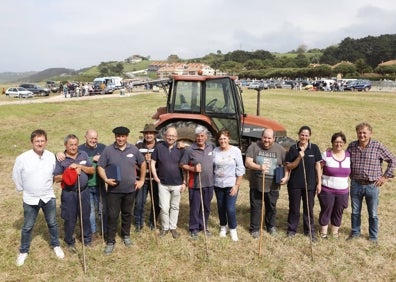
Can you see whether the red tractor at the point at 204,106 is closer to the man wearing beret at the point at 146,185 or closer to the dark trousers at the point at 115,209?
the man wearing beret at the point at 146,185

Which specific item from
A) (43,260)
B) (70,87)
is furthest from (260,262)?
(70,87)

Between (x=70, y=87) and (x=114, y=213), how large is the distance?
102 feet

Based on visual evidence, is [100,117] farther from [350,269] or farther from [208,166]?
[350,269]

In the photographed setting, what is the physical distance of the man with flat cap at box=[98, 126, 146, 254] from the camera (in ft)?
15.1

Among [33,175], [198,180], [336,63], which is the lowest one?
[198,180]

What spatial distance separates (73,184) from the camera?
14.7ft

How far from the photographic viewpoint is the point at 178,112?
24.3 ft

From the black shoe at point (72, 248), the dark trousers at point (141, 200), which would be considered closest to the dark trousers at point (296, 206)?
the dark trousers at point (141, 200)

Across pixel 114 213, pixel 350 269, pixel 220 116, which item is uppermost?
pixel 220 116

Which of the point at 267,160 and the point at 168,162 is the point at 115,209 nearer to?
the point at 168,162

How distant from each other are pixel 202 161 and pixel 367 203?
237 centimetres

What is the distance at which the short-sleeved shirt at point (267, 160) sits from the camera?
503 cm

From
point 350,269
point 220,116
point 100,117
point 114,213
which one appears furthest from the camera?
point 100,117

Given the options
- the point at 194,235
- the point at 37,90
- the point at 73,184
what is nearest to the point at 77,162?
the point at 73,184
